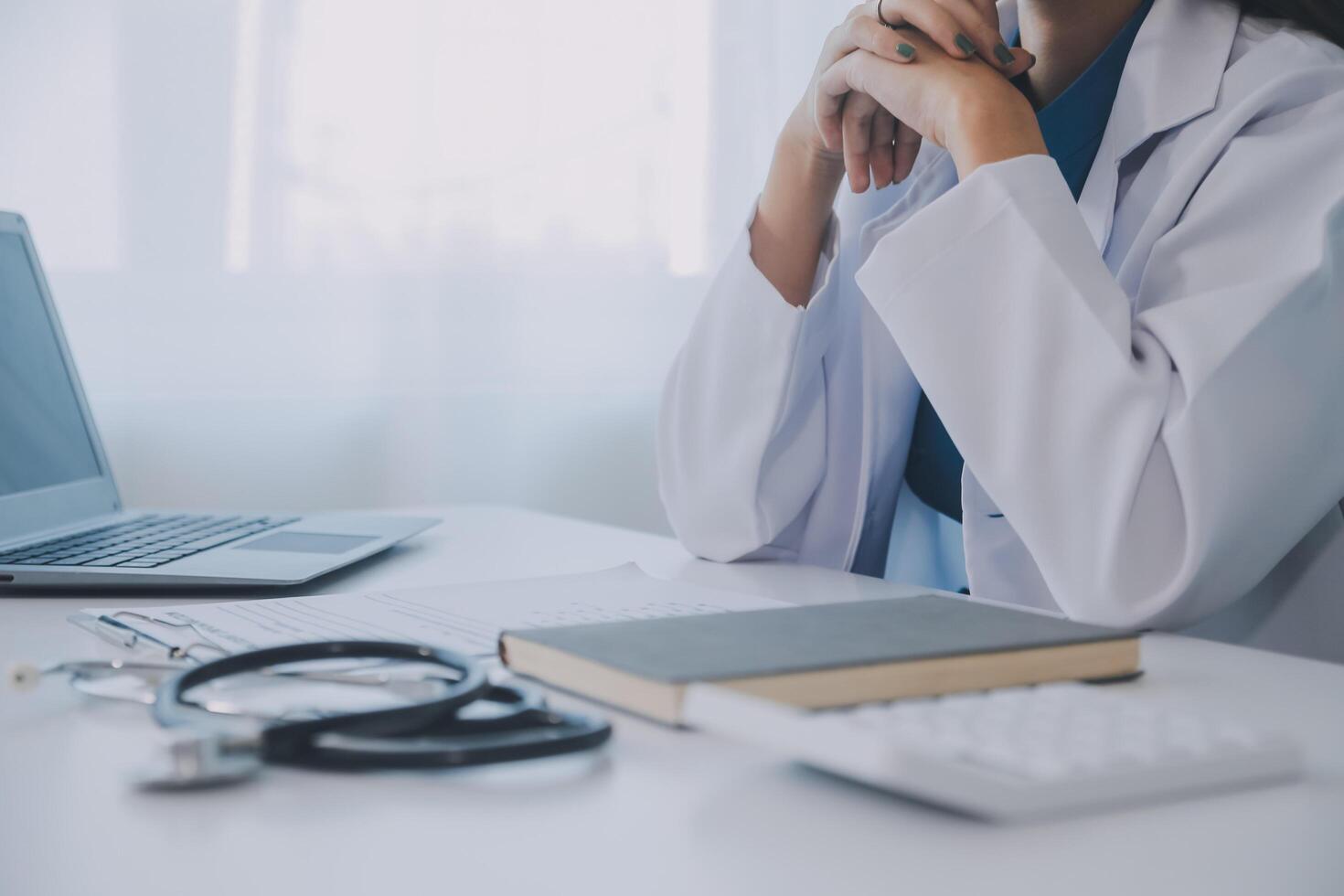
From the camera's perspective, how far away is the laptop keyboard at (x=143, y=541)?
79 cm

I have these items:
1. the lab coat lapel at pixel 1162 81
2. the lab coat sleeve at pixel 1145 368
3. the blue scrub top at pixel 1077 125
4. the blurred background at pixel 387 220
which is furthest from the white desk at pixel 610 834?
the blurred background at pixel 387 220

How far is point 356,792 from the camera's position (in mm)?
363

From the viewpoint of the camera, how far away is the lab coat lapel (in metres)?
0.83

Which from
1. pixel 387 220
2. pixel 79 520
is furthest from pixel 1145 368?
pixel 387 220

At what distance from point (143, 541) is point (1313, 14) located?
0.91 meters

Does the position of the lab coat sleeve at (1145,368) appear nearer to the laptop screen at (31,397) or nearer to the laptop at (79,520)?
the laptop at (79,520)

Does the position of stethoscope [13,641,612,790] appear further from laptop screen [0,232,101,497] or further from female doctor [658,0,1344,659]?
laptop screen [0,232,101,497]

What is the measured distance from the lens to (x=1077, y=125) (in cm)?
102

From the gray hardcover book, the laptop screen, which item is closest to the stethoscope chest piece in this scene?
the gray hardcover book

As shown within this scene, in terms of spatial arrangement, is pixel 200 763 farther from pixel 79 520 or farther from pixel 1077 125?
pixel 1077 125

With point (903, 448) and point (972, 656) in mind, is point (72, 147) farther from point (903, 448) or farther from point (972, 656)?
point (972, 656)

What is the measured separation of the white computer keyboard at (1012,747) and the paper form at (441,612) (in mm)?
194

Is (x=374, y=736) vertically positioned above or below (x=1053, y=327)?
below

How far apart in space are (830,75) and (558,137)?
0.99m
